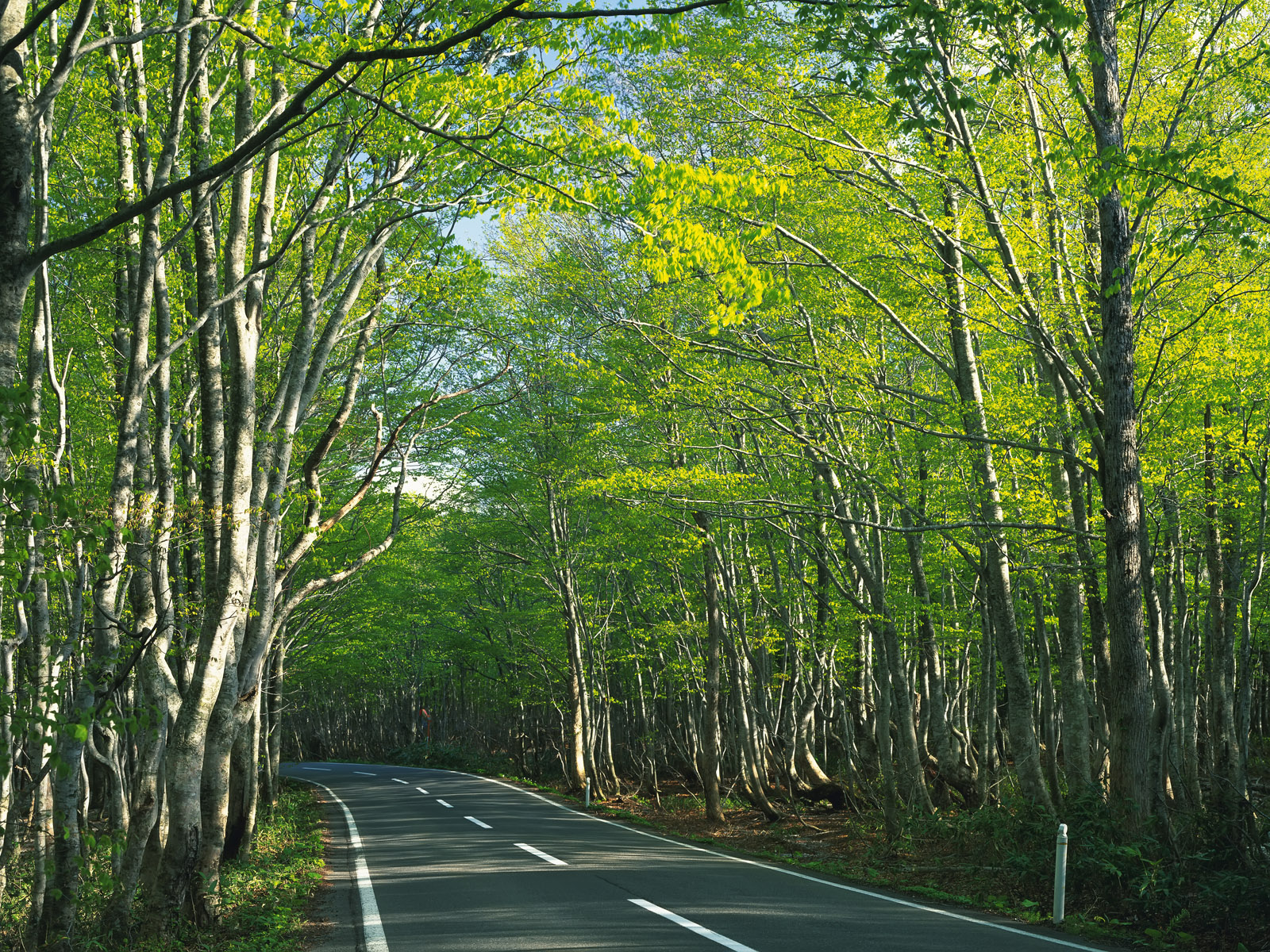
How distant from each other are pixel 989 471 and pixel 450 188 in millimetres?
8151

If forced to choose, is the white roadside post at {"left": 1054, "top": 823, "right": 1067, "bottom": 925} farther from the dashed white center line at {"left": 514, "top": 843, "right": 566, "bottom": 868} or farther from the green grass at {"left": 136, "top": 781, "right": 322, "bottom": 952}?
the green grass at {"left": 136, "top": 781, "right": 322, "bottom": 952}

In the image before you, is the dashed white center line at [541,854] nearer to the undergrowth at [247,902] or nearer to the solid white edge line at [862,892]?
the solid white edge line at [862,892]

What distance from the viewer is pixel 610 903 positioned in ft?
30.1

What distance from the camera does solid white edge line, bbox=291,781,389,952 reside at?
25.2ft

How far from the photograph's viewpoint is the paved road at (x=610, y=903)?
24.6ft

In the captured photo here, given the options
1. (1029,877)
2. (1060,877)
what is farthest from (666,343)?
(1060,877)

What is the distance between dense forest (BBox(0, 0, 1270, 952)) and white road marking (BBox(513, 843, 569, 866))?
14.8 ft

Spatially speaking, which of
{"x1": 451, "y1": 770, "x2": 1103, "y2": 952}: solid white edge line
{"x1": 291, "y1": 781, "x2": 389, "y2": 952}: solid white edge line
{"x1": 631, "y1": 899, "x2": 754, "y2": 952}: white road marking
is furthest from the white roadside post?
{"x1": 291, "y1": 781, "x2": 389, "y2": 952}: solid white edge line

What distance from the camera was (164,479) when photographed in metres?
9.57

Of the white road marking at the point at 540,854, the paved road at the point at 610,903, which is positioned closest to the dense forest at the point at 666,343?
the paved road at the point at 610,903

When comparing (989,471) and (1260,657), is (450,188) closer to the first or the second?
(989,471)

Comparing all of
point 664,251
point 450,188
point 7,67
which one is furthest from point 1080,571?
point 7,67

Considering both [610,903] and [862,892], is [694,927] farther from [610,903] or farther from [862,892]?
[862,892]

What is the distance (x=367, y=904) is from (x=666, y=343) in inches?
386
